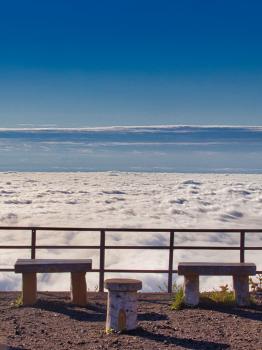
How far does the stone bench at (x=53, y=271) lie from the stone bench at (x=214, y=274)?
145cm

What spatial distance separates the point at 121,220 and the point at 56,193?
61.3m

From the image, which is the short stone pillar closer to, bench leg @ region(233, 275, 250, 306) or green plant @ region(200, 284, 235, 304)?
green plant @ region(200, 284, 235, 304)

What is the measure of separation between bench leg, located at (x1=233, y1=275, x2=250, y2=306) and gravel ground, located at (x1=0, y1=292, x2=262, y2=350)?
0.18m

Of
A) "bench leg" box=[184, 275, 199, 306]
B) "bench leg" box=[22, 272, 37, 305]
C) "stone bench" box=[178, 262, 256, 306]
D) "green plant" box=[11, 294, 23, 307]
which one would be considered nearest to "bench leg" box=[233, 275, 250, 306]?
"stone bench" box=[178, 262, 256, 306]

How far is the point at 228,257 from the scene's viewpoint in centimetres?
10025

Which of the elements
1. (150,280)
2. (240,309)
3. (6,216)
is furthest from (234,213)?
(240,309)

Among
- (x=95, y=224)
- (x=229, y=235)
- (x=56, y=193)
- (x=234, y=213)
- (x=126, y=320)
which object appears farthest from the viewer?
(x=56, y=193)

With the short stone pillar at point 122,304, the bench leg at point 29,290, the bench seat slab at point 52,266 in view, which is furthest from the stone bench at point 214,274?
the bench leg at point 29,290

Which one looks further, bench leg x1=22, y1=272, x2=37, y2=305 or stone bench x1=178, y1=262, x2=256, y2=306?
bench leg x1=22, y1=272, x2=37, y2=305

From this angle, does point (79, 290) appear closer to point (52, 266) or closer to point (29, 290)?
point (52, 266)

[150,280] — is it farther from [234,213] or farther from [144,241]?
[234,213]

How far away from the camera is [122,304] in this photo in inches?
332

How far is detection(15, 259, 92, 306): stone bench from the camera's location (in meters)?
10.2

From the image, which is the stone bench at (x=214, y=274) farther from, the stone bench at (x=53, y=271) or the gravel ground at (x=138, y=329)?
the stone bench at (x=53, y=271)
